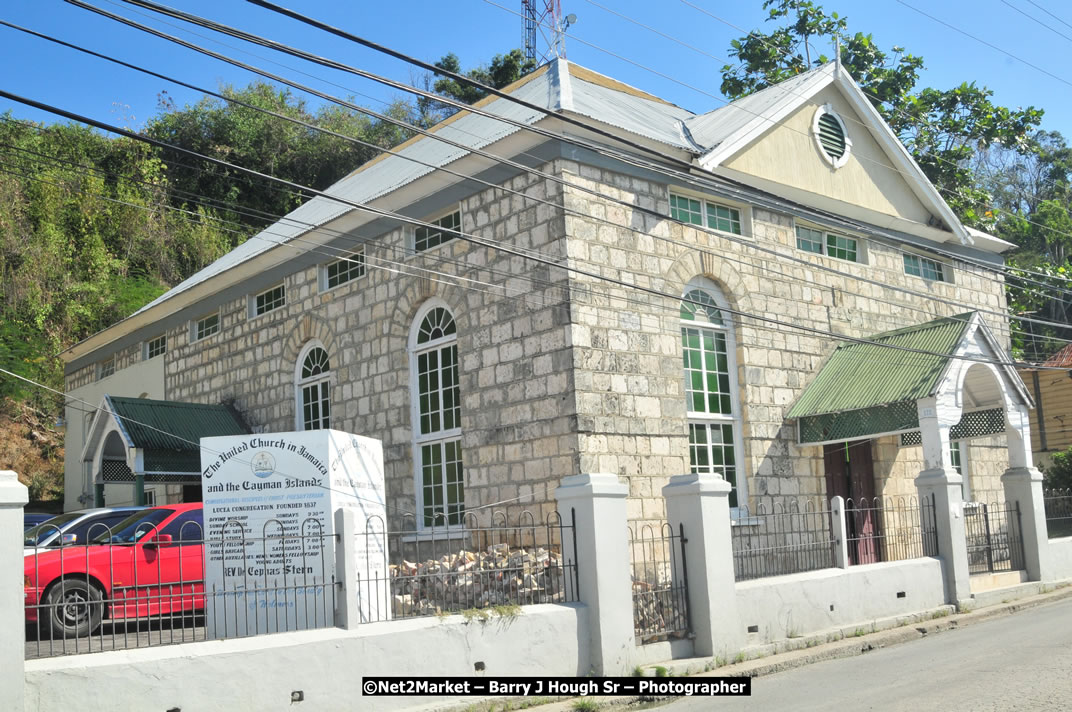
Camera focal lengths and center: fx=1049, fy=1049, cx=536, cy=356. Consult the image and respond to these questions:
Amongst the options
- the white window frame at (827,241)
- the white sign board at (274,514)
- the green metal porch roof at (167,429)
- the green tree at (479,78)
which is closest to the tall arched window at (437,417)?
the green metal porch roof at (167,429)

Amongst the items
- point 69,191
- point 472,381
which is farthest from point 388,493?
point 69,191

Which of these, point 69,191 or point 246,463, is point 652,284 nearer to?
point 246,463

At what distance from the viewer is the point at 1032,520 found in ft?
55.8

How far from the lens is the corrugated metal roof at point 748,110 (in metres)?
17.8

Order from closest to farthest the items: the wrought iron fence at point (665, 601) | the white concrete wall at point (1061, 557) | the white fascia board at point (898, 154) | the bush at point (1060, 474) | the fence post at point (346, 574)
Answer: the fence post at point (346, 574), the wrought iron fence at point (665, 601), the white concrete wall at point (1061, 557), the white fascia board at point (898, 154), the bush at point (1060, 474)

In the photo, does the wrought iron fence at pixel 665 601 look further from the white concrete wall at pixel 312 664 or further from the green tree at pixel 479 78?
the green tree at pixel 479 78

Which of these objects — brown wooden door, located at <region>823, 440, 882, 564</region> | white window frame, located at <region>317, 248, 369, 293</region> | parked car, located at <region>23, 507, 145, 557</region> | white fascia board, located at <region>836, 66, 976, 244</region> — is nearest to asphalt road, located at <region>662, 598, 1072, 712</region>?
brown wooden door, located at <region>823, 440, 882, 564</region>

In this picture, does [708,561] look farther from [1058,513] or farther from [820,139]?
[1058,513]

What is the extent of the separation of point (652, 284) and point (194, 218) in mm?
34257

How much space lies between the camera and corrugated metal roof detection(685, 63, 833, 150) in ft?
58.2

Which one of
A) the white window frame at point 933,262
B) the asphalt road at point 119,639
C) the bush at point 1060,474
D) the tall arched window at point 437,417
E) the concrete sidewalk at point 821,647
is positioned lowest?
the concrete sidewalk at point 821,647

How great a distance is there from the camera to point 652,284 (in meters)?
15.9

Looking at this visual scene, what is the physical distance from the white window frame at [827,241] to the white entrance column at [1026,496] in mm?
4068

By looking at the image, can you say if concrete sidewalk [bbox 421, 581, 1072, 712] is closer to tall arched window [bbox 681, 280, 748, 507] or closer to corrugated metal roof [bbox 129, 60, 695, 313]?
tall arched window [bbox 681, 280, 748, 507]
